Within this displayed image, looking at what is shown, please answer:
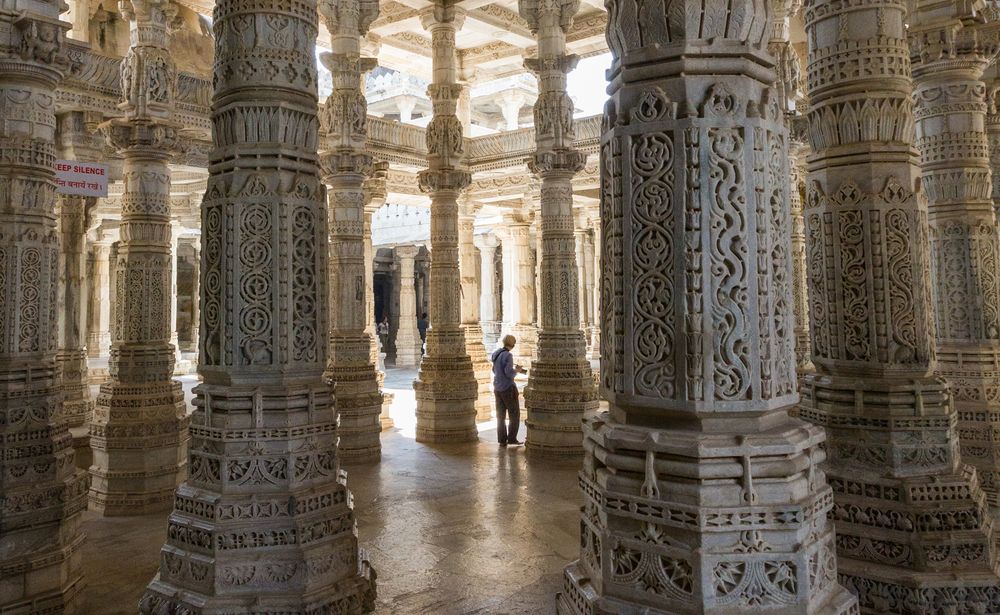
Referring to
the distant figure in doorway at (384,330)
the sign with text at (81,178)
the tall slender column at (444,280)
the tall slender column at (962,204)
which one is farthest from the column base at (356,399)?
the distant figure in doorway at (384,330)

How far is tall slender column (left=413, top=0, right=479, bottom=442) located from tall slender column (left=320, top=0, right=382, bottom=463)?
1.31m

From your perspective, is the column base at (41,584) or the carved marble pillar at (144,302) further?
the carved marble pillar at (144,302)

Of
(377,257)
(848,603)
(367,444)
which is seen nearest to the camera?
(848,603)

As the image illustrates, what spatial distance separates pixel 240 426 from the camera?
3779 millimetres

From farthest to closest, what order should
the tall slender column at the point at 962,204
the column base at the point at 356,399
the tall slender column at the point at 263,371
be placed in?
1. the column base at the point at 356,399
2. the tall slender column at the point at 962,204
3. the tall slender column at the point at 263,371

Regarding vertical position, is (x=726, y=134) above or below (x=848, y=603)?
above

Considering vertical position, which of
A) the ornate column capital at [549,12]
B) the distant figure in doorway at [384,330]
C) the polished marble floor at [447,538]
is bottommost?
the polished marble floor at [447,538]

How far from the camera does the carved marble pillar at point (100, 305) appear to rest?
20.3 metres

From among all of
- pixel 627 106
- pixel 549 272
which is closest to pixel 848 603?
pixel 627 106

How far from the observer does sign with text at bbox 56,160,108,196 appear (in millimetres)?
7316

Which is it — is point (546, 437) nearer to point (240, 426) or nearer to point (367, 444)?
point (367, 444)

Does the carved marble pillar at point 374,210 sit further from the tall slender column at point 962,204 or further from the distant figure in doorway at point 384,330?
the distant figure in doorway at point 384,330

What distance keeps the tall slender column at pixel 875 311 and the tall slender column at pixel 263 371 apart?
2968 mm

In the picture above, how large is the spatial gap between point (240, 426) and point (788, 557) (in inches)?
114
